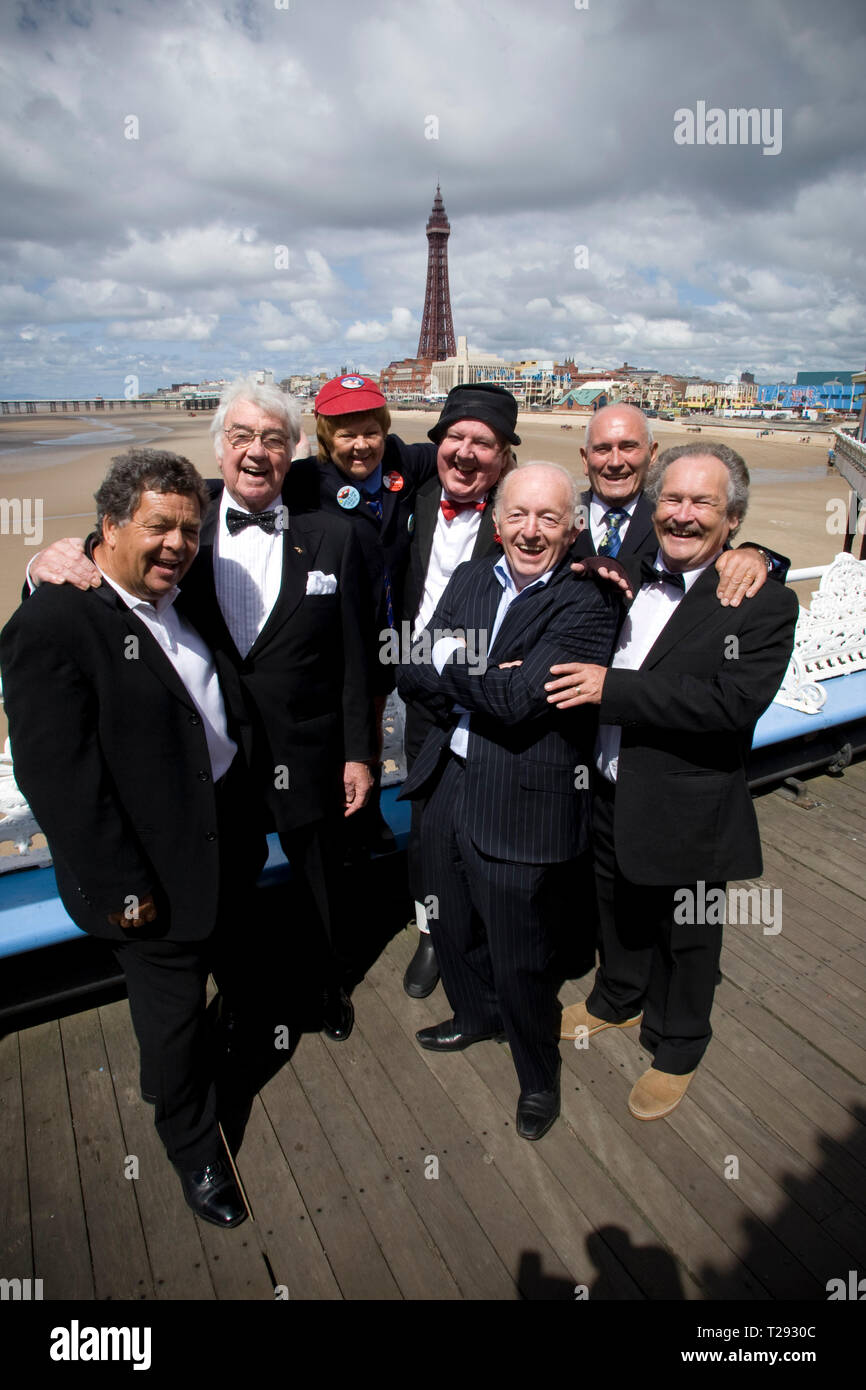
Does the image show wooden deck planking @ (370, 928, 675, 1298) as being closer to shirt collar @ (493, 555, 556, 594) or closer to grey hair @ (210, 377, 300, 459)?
shirt collar @ (493, 555, 556, 594)

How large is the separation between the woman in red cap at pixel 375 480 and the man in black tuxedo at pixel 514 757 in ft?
1.24

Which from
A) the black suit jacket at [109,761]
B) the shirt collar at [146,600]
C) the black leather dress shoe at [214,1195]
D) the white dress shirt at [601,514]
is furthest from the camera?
the white dress shirt at [601,514]

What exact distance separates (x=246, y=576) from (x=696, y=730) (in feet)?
5.04

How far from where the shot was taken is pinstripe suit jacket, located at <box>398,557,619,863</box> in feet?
7.29

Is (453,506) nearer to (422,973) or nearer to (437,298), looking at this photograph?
(422,973)

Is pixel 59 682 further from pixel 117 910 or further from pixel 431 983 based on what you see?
pixel 431 983

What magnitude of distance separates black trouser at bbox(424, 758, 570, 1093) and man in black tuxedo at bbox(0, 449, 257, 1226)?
2.38 feet

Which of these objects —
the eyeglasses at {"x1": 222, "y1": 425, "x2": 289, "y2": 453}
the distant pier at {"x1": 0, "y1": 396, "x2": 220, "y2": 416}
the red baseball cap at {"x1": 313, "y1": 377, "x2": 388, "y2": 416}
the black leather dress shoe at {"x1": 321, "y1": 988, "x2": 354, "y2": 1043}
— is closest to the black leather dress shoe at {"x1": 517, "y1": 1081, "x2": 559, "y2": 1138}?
the black leather dress shoe at {"x1": 321, "y1": 988, "x2": 354, "y2": 1043}

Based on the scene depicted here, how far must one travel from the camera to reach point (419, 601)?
3029 mm

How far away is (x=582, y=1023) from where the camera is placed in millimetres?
3020

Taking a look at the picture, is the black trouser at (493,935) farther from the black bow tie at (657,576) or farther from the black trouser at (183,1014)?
the black bow tie at (657,576)

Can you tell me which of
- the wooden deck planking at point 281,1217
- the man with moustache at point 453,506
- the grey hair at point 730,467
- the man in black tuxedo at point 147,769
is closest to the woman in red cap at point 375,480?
the man with moustache at point 453,506

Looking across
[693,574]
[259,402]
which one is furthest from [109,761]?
[693,574]

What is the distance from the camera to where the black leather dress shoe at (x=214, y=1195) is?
229 cm
